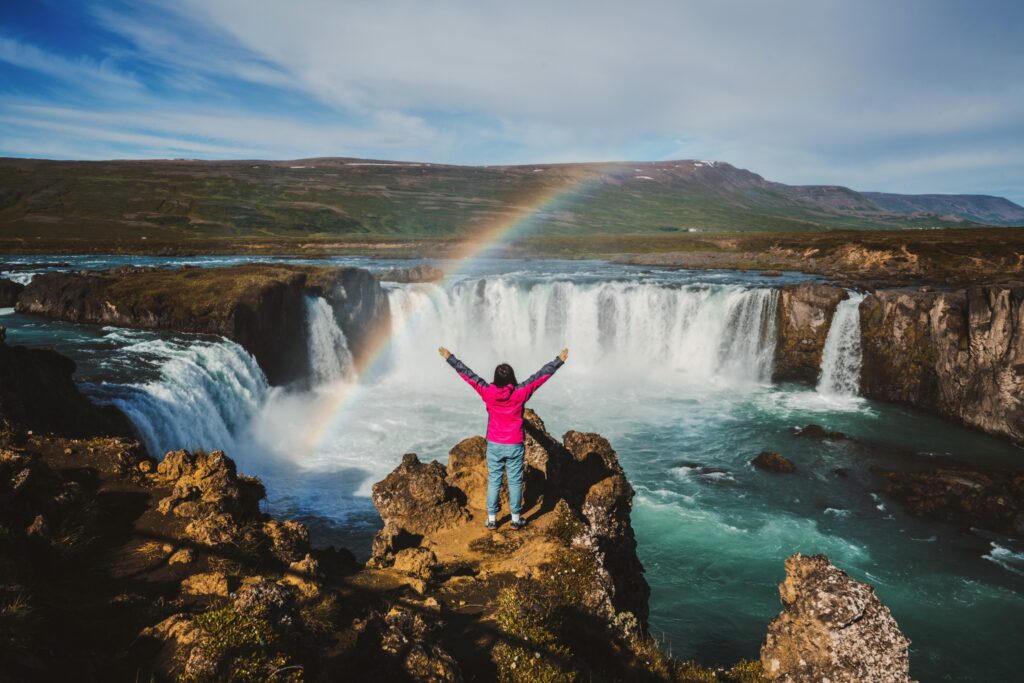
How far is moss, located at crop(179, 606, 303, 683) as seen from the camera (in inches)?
193

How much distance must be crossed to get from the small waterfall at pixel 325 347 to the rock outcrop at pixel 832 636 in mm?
33726

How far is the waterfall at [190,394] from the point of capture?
19688mm

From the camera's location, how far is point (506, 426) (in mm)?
9188

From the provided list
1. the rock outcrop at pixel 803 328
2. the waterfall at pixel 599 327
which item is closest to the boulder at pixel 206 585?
the waterfall at pixel 599 327

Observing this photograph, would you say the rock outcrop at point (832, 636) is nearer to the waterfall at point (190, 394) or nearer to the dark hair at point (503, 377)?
the dark hair at point (503, 377)

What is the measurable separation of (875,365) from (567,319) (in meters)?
22.0

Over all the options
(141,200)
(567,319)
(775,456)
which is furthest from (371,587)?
(141,200)

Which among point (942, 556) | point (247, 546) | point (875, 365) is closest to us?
point (247, 546)

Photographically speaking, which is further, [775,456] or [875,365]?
[875,365]

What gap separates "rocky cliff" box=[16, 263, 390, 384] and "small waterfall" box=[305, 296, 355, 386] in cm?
54

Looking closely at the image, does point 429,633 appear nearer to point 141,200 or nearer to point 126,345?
point 126,345

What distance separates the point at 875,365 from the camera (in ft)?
118

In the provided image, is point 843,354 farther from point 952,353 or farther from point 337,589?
point 337,589

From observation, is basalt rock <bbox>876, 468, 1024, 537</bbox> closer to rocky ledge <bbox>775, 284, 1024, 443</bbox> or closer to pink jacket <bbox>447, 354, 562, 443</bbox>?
rocky ledge <bbox>775, 284, 1024, 443</bbox>
